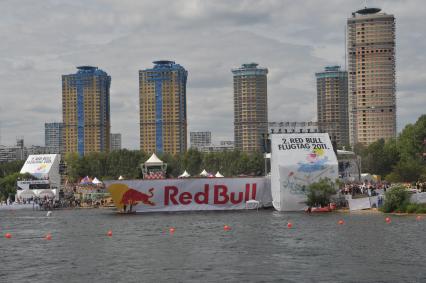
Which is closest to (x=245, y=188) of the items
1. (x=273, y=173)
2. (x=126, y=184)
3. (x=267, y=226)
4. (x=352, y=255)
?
(x=273, y=173)

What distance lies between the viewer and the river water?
142 ft

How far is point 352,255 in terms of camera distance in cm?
4994

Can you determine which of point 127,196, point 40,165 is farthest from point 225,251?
point 40,165

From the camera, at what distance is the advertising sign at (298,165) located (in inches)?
3649

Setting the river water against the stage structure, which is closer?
the river water

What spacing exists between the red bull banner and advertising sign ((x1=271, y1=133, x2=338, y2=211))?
6694 millimetres

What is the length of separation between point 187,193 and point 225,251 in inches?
1851

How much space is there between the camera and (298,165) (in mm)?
93125

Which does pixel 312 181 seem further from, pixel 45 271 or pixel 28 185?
pixel 28 185

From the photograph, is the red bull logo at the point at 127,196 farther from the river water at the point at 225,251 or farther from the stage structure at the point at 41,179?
the stage structure at the point at 41,179

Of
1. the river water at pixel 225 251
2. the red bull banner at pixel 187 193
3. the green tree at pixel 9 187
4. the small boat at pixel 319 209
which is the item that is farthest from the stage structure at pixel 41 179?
the small boat at pixel 319 209

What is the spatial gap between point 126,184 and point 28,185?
51048 mm

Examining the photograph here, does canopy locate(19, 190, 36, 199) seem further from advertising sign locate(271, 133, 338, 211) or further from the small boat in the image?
the small boat

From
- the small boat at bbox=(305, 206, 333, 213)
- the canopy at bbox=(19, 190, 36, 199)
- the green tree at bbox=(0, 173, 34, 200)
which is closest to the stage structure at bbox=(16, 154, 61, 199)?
the canopy at bbox=(19, 190, 36, 199)
